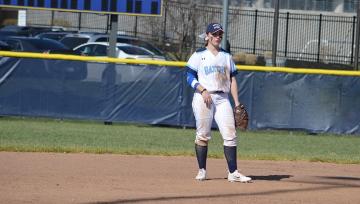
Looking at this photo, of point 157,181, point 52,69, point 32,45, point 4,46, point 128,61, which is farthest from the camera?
point 32,45

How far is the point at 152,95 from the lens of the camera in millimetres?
19375

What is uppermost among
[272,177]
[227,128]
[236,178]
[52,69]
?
[52,69]

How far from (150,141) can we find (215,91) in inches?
231

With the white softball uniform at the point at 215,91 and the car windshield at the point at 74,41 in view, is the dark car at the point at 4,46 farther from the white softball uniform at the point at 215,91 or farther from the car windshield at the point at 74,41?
the white softball uniform at the point at 215,91

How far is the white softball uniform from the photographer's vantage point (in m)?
10.3

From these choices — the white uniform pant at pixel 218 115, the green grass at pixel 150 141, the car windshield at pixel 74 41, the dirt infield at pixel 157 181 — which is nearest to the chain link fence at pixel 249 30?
the car windshield at pixel 74 41

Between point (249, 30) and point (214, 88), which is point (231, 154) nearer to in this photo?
point (214, 88)

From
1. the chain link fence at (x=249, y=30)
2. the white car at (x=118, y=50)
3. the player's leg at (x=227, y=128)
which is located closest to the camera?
the player's leg at (x=227, y=128)

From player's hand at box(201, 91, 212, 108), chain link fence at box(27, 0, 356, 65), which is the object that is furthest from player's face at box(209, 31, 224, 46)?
chain link fence at box(27, 0, 356, 65)

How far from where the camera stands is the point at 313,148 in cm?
1639

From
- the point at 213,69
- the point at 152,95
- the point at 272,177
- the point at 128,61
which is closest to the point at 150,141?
the point at 152,95

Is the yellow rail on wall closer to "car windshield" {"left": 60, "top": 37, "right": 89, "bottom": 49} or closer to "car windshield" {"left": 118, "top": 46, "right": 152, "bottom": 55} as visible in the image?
"car windshield" {"left": 118, "top": 46, "right": 152, "bottom": 55}

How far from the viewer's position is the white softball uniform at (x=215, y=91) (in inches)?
405

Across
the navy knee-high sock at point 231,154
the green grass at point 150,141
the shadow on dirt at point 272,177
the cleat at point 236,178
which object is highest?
the navy knee-high sock at point 231,154
